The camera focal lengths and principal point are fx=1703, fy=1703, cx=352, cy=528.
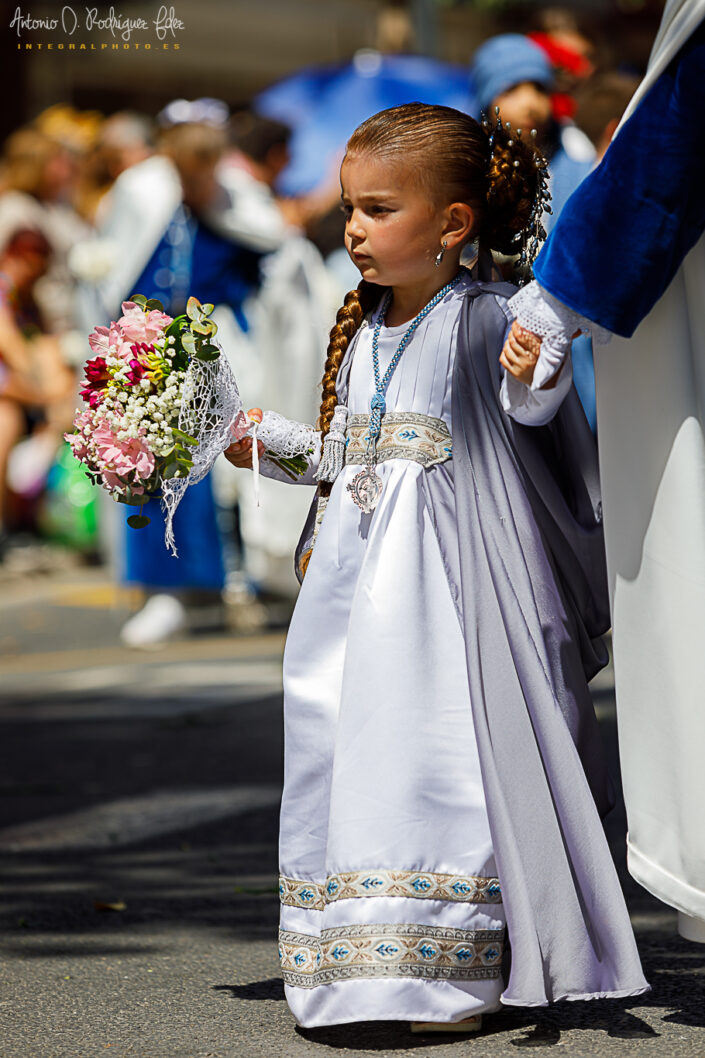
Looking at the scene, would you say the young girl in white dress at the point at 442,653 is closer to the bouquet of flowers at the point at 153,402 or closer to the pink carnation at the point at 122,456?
the bouquet of flowers at the point at 153,402

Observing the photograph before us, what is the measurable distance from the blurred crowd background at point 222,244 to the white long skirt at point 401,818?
2949mm

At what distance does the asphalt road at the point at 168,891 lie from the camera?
3025 millimetres

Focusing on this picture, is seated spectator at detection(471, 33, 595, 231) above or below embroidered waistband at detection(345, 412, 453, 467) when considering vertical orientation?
above

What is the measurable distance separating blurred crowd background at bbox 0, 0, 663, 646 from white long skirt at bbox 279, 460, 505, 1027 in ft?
9.67

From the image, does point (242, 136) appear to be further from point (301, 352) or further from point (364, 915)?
point (364, 915)

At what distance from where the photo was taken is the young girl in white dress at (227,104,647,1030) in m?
2.88

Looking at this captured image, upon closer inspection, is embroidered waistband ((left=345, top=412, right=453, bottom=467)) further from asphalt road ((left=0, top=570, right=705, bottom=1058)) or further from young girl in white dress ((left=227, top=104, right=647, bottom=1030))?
asphalt road ((left=0, top=570, right=705, bottom=1058))

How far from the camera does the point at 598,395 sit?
9.82 feet

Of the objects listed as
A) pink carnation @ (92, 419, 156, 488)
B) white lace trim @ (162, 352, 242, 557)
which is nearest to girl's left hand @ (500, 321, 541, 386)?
white lace trim @ (162, 352, 242, 557)

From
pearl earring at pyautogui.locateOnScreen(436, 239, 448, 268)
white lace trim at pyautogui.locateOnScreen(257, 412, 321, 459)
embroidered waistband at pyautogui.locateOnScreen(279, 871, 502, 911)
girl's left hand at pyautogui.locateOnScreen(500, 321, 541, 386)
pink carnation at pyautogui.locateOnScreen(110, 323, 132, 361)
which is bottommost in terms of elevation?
embroidered waistband at pyautogui.locateOnScreen(279, 871, 502, 911)

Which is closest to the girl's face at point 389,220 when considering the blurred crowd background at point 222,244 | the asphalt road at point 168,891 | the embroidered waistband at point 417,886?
the embroidered waistband at point 417,886

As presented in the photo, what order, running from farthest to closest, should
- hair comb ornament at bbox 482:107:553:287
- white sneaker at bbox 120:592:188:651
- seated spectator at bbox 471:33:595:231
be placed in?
white sneaker at bbox 120:592:188:651
seated spectator at bbox 471:33:595:231
hair comb ornament at bbox 482:107:553:287

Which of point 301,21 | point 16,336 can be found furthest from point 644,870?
point 301,21

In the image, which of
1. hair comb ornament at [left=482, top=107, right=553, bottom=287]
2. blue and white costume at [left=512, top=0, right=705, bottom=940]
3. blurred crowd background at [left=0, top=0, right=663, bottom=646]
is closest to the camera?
blue and white costume at [left=512, top=0, right=705, bottom=940]
